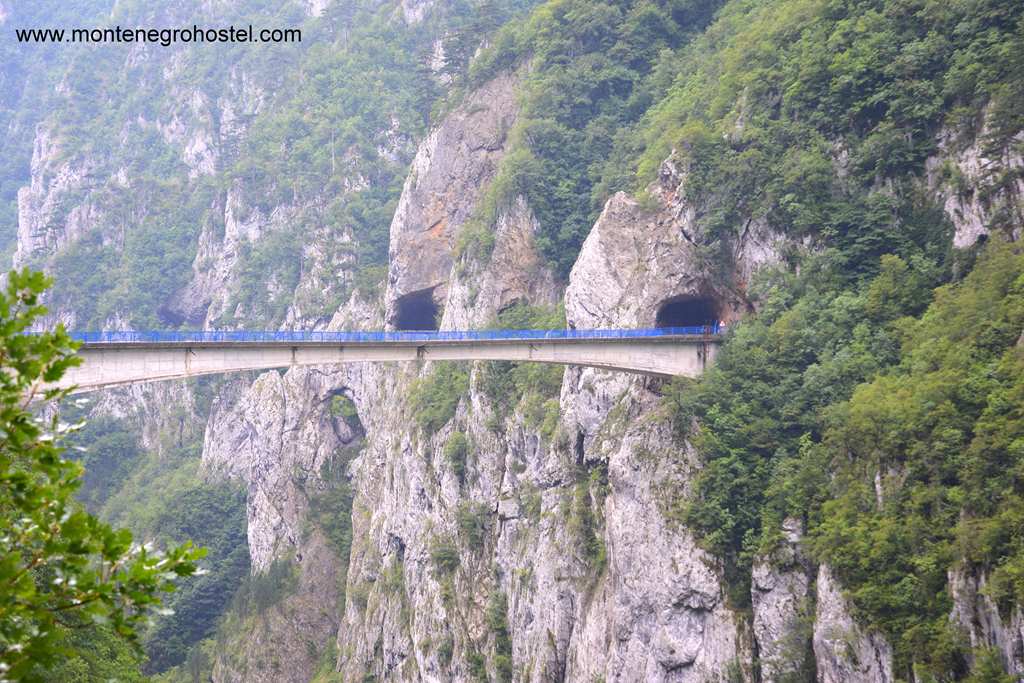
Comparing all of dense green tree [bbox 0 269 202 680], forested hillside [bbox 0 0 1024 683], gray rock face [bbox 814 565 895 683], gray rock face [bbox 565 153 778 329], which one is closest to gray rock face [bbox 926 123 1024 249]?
forested hillside [bbox 0 0 1024 683]

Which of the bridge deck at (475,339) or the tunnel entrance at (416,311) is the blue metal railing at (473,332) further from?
the tunnel entrance at (416,311)

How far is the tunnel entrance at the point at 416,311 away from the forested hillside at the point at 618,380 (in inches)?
9.0

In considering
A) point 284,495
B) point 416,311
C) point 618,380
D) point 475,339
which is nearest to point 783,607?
point 618,380

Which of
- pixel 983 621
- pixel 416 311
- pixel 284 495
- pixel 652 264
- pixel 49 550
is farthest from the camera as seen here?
pixel 416 311

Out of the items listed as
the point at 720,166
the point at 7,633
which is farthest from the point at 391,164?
the point at 7,633

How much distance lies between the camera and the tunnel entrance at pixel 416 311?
70.2 metres

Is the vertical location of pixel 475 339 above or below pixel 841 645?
above

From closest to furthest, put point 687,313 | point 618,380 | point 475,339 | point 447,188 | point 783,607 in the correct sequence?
1. point 783,607
2. point 475,339
3. point 618,380
4. point 687,313
5. point 447,188

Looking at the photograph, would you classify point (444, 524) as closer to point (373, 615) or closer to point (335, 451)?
point (373, 615)

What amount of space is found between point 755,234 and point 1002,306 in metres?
13.4

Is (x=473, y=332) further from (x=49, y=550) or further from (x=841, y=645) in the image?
(x=49, y=550)

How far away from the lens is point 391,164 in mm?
89750

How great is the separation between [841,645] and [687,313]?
63.3ft

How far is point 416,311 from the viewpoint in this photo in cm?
7188
